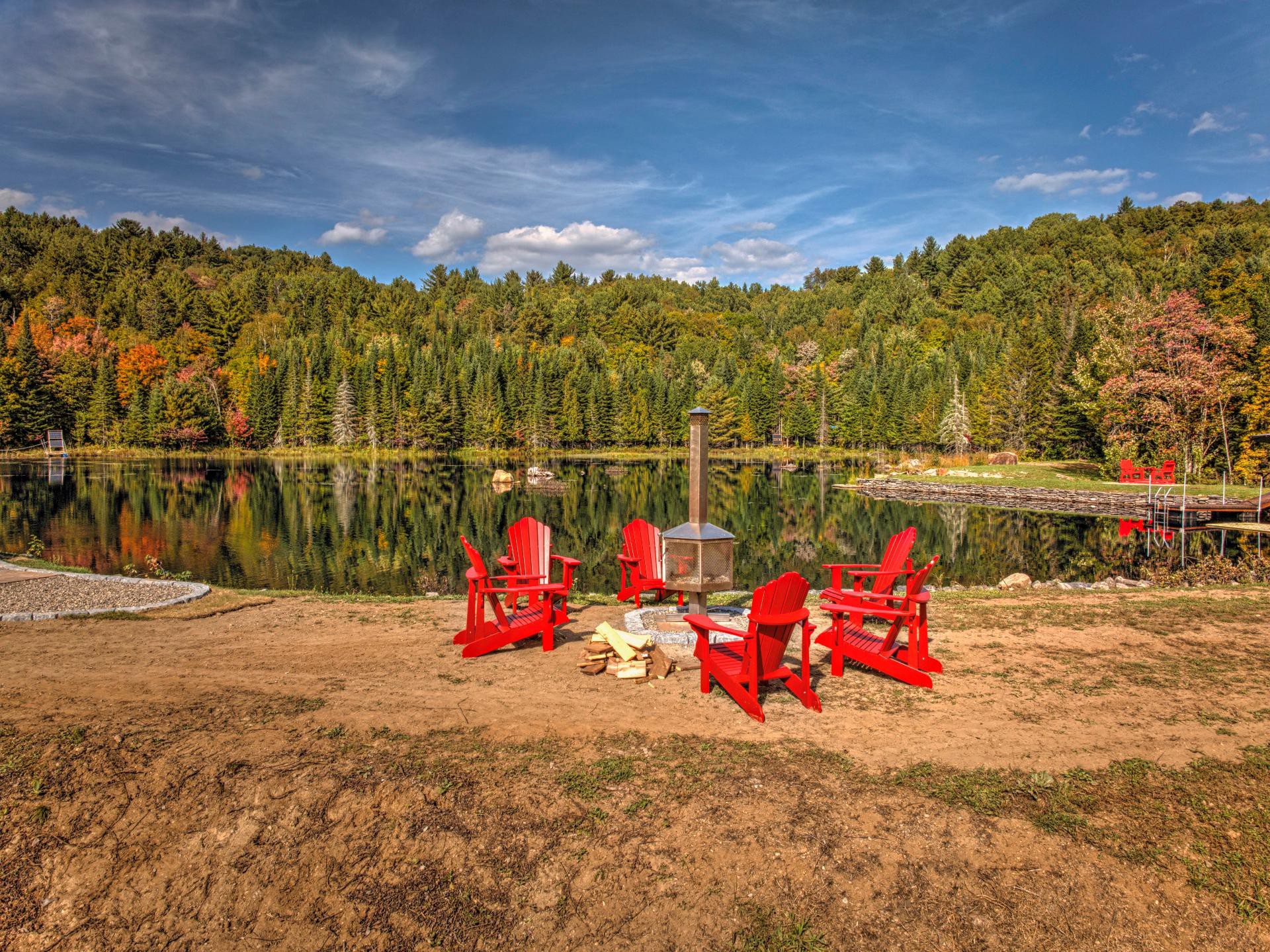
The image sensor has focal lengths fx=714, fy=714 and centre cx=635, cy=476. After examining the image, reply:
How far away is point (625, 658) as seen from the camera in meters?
6.41

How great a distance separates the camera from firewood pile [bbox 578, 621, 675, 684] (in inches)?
249

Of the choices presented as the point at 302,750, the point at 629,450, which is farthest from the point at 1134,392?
the point at 629,450

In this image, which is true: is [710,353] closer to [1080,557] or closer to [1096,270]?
[1096,270]

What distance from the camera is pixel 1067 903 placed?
336 centimetres

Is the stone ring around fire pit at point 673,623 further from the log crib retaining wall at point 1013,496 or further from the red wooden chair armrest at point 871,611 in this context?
the log crib retaining wall at point 1013,496

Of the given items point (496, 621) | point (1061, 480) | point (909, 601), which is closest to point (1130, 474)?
point (1061, 480)

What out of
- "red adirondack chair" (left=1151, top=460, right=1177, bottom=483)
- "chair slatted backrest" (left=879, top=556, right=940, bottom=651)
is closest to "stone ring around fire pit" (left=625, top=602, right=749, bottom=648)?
"chair slatted backrest" (left=879, top=556, right=940, bottom=651)

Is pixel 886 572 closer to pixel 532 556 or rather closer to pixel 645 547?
pixel 645 547

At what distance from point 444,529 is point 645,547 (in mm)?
15715

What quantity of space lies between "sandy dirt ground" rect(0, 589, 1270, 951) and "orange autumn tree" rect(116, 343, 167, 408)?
84861mm

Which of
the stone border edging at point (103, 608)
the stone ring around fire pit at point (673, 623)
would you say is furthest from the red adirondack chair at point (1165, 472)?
the stone border edging at point (103, 608)

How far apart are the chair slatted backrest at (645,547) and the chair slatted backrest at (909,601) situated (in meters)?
3.31

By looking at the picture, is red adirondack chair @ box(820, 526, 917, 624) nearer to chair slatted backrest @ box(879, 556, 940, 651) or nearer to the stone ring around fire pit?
chair slatted backrest @ box(879, 556, 940, 651)

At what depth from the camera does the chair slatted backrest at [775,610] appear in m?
5.30
